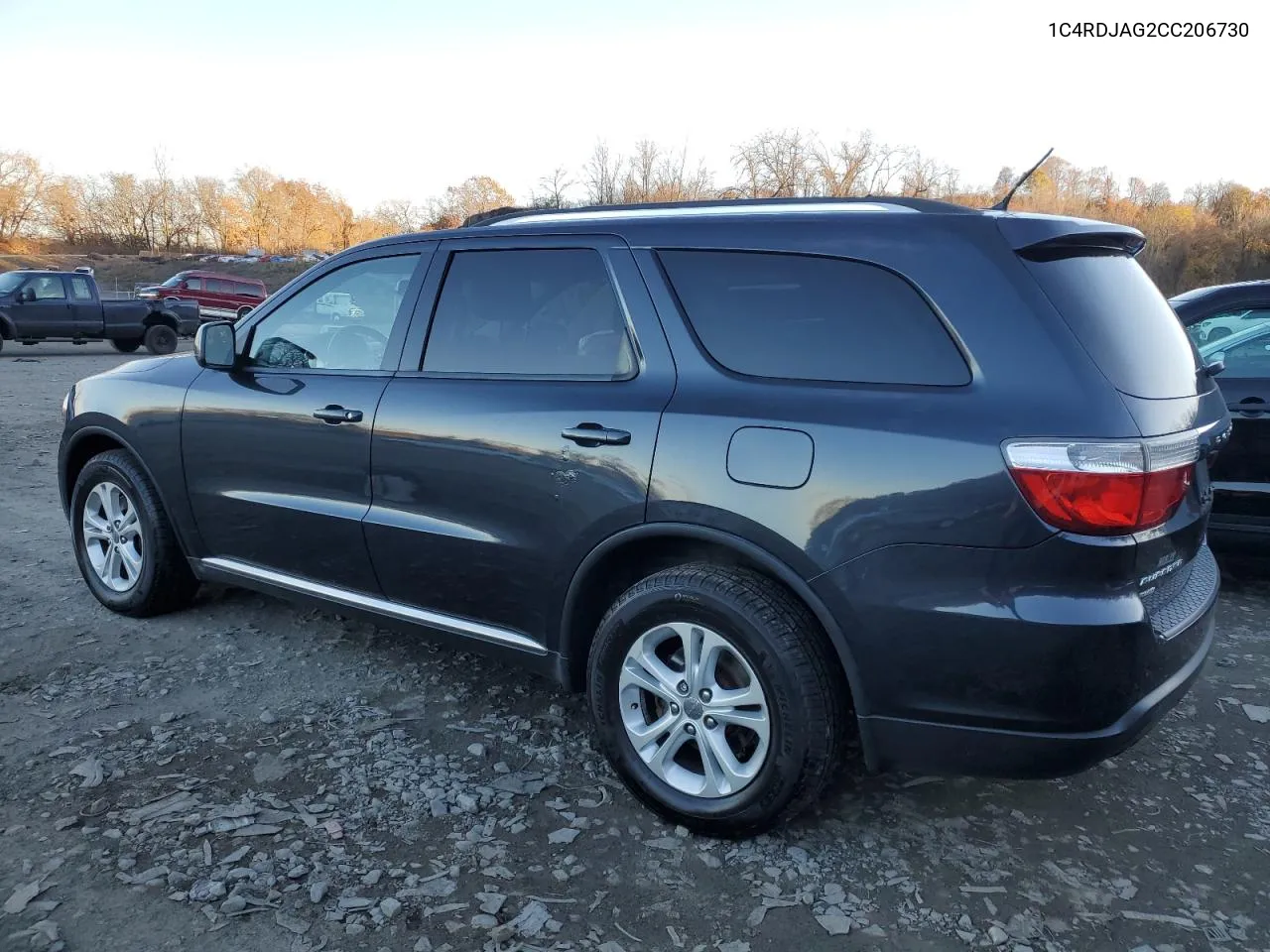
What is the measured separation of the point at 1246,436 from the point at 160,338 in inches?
863

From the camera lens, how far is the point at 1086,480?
88.1 inches

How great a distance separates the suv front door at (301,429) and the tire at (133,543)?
303 mm

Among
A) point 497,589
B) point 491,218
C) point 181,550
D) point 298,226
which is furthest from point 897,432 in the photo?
point 298,226

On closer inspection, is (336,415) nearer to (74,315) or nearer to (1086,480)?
(1086,480)

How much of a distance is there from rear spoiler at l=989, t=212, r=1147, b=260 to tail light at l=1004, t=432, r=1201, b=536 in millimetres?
555

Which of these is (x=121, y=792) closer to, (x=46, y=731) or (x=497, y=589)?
(x=46, y=731)

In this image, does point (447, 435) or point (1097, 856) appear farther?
point (447, 435)

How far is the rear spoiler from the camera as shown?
2479 millimetres

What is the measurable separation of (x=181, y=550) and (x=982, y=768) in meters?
3.51

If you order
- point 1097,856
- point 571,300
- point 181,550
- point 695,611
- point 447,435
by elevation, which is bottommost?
point 1097,856

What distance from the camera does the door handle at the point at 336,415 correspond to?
11.5 ft

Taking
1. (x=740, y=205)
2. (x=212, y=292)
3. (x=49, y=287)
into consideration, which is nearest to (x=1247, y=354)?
(x=740, y=205)

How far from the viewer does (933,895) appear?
2.57 meters

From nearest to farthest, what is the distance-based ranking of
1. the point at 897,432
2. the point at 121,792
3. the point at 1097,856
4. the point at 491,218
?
the point at 897,432, the point at 1097,856, the point at 121,792, the point at 491,218
